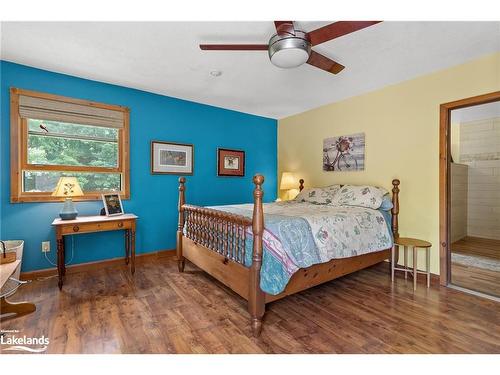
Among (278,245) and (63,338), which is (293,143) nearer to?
(278,245)

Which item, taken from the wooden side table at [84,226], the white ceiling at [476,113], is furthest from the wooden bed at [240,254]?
the white ceiling at [476,113]

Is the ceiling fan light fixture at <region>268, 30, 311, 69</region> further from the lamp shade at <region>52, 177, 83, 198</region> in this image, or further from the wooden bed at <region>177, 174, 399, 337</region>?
the lamp shade at <region>52, 177, 83, 198</region>

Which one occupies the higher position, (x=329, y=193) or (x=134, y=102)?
(x=134, y=102)

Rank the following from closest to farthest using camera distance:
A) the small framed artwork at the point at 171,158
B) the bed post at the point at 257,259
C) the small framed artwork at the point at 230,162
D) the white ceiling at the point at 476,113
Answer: the bed post at the point at 257,259
the small framed artwork at the point at 171,158
the white ceiling at the point at 476,113
the small framed artwork at the point at 230,162

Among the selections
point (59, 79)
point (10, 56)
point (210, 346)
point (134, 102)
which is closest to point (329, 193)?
point (210, 346)

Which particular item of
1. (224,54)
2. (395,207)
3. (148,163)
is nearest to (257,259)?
(224,54)

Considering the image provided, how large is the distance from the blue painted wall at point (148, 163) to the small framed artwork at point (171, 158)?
8cm

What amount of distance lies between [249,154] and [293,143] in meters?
0.85

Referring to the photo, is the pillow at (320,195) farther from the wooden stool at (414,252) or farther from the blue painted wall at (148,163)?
the blue painted wall at (148,163)

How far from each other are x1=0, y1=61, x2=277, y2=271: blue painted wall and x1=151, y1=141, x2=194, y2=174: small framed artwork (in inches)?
3.2

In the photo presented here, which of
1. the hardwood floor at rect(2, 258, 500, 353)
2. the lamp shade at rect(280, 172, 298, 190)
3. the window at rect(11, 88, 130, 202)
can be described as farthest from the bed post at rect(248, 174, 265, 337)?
the lamp shade at rect(280, 172, 298, 190)

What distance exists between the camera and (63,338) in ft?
5.47

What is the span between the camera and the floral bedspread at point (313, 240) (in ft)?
5.99

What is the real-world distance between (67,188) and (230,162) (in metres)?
2.35
